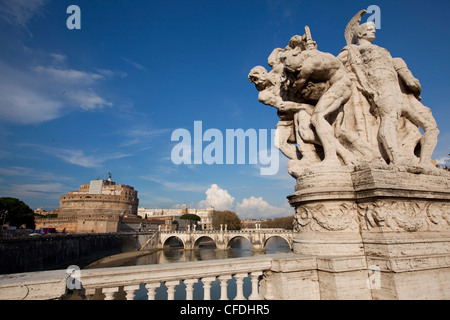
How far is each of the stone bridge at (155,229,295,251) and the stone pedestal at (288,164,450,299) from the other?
43782 millimetres

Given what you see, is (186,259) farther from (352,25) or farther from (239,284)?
(239,284)

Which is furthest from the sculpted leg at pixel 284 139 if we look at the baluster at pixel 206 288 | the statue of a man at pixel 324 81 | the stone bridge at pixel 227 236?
the stone bridge at pixel 227 236

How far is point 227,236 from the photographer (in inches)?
2195

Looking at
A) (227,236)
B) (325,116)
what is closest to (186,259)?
(227,236)

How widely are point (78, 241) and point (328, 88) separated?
42.6 metres

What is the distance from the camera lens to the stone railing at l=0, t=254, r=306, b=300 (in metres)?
2.35

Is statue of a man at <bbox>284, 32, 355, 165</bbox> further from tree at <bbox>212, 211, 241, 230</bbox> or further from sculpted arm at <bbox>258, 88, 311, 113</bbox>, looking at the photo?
tree at <bbox>212, 211, 241, 230</bbox>

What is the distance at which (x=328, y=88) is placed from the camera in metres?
4.63

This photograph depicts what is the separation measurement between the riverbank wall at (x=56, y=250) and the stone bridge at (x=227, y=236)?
36.5 ft

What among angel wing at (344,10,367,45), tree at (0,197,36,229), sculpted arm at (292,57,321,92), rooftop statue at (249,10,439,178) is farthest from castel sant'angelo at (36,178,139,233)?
sculpted arm at (292,57,321,92)

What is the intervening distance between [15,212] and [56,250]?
17475mm

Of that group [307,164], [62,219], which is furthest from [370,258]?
[62,219]
